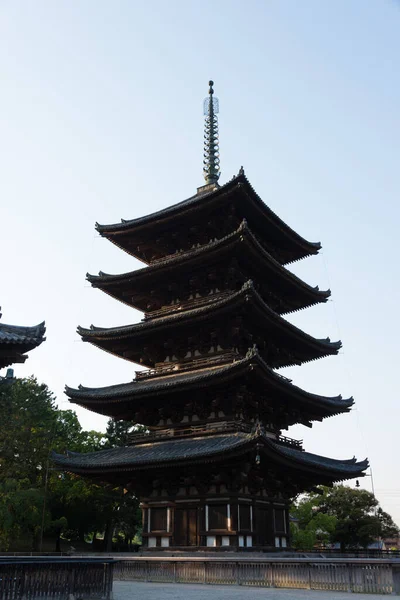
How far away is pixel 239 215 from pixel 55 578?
2312 centimetres

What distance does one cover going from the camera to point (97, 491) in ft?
165

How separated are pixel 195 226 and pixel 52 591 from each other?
75.3ft

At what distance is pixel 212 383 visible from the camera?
27.4 metres

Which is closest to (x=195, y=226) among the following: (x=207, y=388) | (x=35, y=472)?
(x=207, y=388)

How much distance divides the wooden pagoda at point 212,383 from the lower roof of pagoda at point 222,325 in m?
0.09

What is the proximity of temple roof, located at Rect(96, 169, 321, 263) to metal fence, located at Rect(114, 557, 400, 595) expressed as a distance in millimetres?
18417

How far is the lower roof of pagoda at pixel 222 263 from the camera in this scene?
30469 mm

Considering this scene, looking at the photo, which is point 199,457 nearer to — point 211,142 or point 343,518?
point 211,142

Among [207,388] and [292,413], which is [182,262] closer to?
[207,388]

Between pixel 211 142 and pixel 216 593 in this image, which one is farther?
pixel 211 142

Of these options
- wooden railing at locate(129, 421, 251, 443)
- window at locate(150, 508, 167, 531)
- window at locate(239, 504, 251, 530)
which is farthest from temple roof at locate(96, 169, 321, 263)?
window at locate(239, 504, 251, 530)

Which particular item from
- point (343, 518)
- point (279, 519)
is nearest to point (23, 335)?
point (279, 519)

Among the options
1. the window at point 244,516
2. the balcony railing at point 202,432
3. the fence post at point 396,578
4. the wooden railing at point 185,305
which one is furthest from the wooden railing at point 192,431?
the fence post at point 396,578

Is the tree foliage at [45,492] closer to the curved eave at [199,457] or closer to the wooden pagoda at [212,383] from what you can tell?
the curved eave at [199,457]
